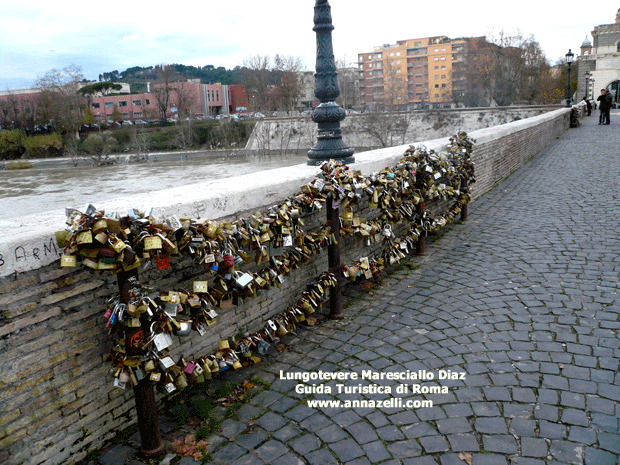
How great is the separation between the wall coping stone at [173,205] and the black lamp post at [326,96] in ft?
2.51

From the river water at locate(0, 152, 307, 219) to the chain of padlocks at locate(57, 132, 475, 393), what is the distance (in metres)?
20.8

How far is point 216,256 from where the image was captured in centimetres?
329

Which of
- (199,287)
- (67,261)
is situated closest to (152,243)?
(67,261)

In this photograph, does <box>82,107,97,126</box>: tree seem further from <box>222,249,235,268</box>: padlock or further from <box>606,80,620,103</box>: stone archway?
<box>222,249,235,268</box>: padlock

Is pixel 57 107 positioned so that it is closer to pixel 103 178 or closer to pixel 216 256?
pixel 103 178

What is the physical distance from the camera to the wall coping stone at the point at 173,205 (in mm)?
2533

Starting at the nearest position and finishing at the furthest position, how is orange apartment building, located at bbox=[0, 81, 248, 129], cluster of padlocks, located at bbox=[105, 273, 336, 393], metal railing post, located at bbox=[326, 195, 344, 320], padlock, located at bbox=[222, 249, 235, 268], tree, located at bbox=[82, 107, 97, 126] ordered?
cluster of padlocks, located at bbox=[105, 273, 336, 393] → padlock, located at bbox=[222, 249, 235, 268] → metal railing post, located at bbox=[326, 195, 344, 320] → tree, located at bbox=[82, 107, 97, 126] → orange apartment building, located at bbox=[0, 81, 248, 129]

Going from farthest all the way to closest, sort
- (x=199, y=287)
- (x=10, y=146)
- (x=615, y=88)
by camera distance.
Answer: (x=10, y=146)
(x=615, y=88)
(x=199, y=287)

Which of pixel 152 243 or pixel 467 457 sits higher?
pixel 152 243

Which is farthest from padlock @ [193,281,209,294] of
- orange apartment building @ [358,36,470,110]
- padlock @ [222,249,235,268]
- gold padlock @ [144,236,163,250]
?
orange apartment building @ [358,36,470,110]

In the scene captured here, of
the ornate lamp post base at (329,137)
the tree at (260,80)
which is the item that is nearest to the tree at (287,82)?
the tree at (260,80)

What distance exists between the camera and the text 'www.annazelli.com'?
3.30 metres

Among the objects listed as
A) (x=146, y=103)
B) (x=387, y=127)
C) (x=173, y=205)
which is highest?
(x=146, y=103)

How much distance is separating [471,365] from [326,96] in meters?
4.00
